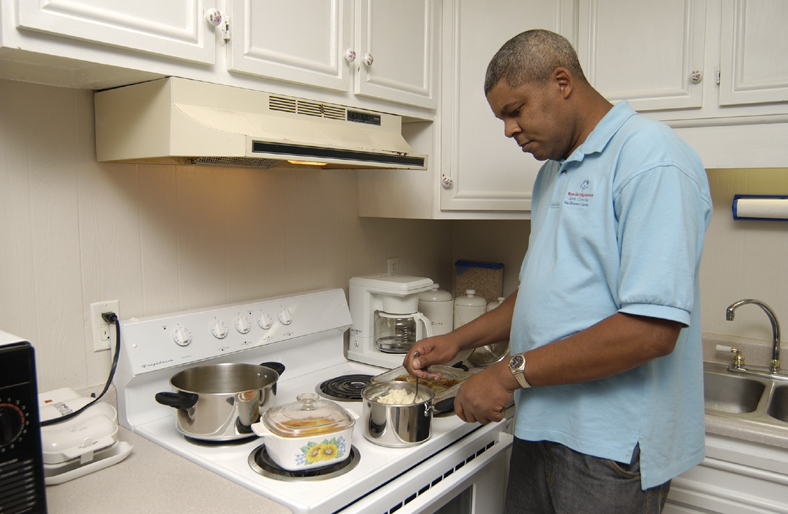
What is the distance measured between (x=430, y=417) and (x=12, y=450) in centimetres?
79

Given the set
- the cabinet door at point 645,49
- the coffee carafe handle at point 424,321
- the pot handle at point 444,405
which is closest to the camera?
the pot handle at point 444,405

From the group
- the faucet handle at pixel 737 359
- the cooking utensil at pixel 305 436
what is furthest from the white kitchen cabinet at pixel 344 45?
the faucet handle at pixel 737 359

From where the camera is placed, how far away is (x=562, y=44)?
45.8 inches

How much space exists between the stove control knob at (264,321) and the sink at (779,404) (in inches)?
60.0

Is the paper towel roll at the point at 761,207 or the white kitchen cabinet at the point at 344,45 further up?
the white kitchen cabinet at the point at 344,45

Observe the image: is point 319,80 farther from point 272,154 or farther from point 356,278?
point 356,278

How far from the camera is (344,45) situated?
149 cm

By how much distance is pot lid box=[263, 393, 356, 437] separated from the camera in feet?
3.69

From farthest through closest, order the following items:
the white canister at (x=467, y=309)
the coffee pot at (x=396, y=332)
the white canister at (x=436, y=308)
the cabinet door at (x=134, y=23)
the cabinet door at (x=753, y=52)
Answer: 1. the white canister at (x=467, y=309)
2. the white canister at (x=436, y=308)
3. the coffee pot at (x=396, y=332)
4. the cabinet door at (x=753, y=52)
5. the cabinet door at (x=134, y=23)

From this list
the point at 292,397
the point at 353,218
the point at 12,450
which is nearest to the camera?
the point at 12,450

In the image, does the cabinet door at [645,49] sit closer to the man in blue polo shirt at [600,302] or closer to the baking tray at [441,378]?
the man in blue polo shirt at [600,302]

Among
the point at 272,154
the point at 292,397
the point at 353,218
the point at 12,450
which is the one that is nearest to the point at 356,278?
the point at 353,218

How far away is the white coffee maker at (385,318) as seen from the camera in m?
1.90

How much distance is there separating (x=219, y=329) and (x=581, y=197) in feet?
3.16
